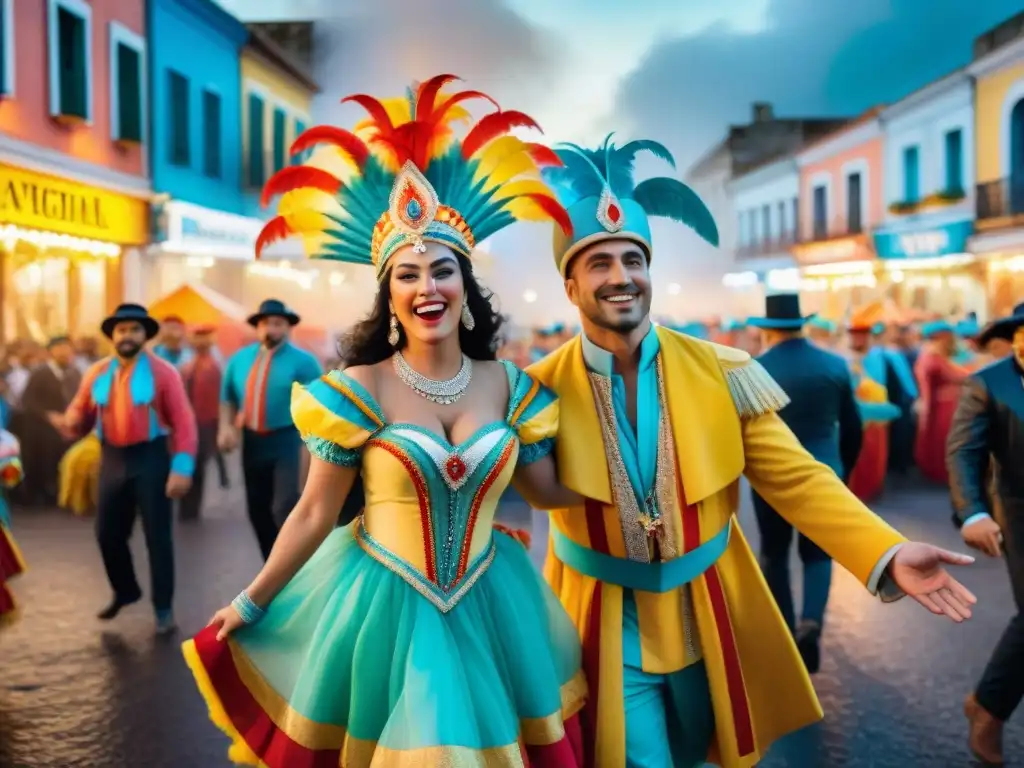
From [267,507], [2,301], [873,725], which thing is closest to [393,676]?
[873,725]

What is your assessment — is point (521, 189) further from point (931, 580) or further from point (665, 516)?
point (931, 580)

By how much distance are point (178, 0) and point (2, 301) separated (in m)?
5.50

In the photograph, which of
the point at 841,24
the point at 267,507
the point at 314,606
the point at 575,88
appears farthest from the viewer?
the point at 841,24

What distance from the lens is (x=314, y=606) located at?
2449 mm

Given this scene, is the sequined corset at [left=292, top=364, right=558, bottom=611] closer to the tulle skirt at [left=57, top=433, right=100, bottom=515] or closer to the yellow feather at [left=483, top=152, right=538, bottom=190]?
the yellow feather at [left=483, top=152, right=538, bottom=190]

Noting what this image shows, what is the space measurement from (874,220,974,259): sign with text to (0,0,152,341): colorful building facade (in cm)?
1006

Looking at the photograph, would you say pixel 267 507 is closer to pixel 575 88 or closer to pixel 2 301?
pixel 2 301

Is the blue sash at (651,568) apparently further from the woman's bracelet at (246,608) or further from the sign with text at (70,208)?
the sign with text at (70,208)

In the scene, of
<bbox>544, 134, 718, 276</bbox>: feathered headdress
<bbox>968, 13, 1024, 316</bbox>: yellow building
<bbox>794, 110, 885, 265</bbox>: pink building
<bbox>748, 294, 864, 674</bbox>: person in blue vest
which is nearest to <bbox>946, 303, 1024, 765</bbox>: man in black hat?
<bbox>748, 294, 864, 674</bbox>: person in blue vest

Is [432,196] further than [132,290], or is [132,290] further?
[132,290]

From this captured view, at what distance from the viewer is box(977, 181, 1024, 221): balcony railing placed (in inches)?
491

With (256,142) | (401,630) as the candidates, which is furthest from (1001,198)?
(401,630)

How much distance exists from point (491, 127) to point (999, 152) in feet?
41.0

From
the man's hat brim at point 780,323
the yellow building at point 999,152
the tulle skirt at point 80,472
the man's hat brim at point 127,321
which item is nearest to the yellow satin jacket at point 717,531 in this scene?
the man's hat brim at point 780,323
